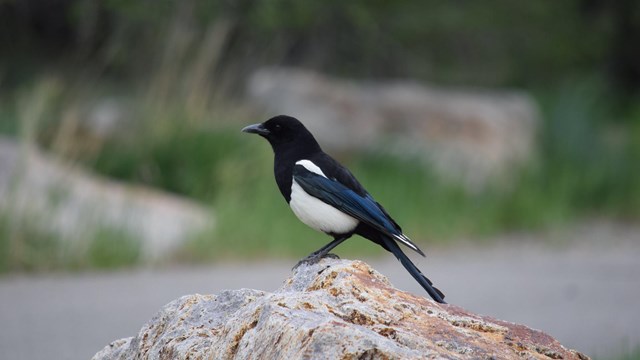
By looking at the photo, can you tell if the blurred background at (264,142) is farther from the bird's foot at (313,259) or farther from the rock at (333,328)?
the rock at (333,328)

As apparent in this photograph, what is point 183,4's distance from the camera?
14.3m

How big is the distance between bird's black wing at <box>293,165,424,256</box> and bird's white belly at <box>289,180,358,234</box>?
0.02 m

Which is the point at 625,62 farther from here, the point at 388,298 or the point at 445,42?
the point at 388,298

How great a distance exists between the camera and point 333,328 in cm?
327

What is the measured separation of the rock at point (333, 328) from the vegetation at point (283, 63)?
227 inches

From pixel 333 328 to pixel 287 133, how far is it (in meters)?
2.45

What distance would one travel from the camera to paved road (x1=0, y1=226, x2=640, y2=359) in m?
7.31

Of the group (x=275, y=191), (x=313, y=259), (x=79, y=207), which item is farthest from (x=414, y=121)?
(x=313, y=259)

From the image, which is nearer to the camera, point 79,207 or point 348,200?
point 348,200

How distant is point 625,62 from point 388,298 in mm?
15684

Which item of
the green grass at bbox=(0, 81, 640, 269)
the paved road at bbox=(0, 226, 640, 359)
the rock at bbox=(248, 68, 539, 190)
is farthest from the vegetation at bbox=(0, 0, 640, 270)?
the paved road at bbox=(0, 226, 640, 359)

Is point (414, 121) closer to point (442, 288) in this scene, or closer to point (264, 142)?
point (264, 142)

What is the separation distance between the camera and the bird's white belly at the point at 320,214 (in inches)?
206

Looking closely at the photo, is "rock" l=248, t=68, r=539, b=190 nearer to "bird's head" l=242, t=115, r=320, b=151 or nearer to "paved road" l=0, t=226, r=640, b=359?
"paved road" l=0, t=226, r=640, b=359
